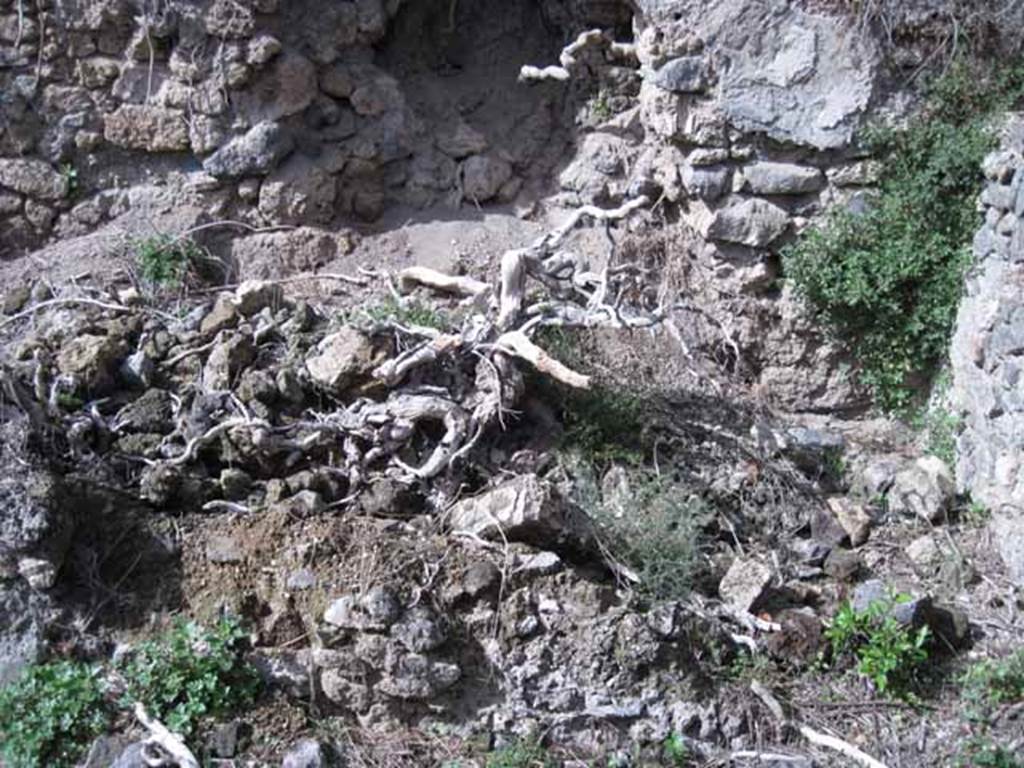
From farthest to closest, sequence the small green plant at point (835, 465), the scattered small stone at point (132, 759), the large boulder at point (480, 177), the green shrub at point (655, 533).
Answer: the large boulder at point (480, 177), the small green plant at point (835, 465), the green shrub at point (655, 533), the scattered small stone at point (132, 759)

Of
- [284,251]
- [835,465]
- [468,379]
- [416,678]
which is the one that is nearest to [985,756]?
[835,465]

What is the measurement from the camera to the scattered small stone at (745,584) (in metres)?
4.36

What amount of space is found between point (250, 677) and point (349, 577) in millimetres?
455

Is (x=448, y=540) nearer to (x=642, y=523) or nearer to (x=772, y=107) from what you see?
(x=642, y=523)

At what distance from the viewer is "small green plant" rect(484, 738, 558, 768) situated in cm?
380

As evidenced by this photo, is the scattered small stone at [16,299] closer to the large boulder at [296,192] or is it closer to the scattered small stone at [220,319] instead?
the scattered small stone at [220,319]

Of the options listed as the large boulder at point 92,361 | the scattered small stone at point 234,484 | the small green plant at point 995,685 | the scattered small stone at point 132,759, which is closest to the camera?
the scattered small stone at point 132,759

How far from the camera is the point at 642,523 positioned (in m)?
4.43

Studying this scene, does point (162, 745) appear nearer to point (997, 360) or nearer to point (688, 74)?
point (997, 360)

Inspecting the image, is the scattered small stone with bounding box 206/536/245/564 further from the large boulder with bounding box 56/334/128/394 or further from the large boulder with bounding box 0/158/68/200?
the large boulder with bounding box 0/158/68/200

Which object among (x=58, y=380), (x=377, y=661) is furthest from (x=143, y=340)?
(x=377, y=661)

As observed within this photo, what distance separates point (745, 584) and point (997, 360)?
4.70ft

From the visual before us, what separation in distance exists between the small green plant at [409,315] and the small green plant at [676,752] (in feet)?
6.11

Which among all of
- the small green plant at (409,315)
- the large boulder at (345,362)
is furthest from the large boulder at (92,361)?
the small green plant at (409,315)
